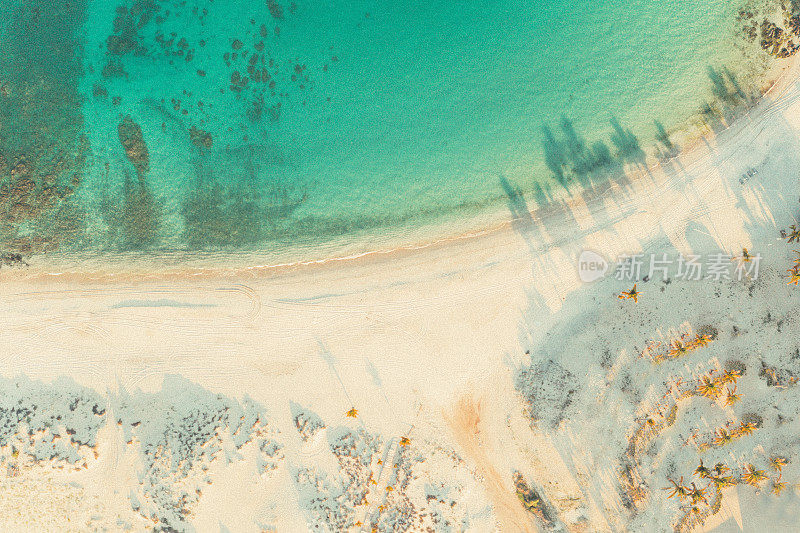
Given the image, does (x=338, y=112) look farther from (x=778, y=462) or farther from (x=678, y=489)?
(x=778, y=462)

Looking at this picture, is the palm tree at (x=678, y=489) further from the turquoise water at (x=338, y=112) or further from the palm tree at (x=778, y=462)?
the turquoise water at (x=338, y=112)

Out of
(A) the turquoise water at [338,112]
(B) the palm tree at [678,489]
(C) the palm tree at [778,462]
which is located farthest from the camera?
(A) the turquoise water at [338,112]

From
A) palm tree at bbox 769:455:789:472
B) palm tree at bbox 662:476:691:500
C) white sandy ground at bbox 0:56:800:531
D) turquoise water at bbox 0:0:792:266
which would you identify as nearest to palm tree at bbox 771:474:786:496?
palm tree at bbox 769:455:789:472

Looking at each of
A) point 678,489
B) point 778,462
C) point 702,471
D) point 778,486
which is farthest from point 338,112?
point 778,486

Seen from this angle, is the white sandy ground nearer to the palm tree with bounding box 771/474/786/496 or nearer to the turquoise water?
the palm tree with bounding box 771/474/786/496

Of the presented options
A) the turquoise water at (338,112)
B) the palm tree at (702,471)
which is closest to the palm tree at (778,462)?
the palm tree at (702,471)

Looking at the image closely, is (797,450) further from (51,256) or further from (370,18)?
(51,256)
